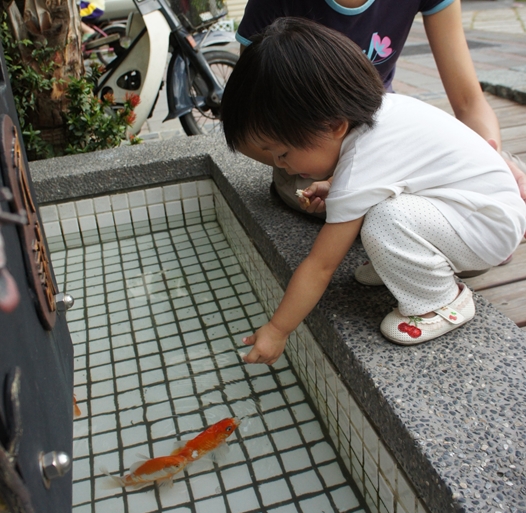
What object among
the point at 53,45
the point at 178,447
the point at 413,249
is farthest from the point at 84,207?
the point at 413,249

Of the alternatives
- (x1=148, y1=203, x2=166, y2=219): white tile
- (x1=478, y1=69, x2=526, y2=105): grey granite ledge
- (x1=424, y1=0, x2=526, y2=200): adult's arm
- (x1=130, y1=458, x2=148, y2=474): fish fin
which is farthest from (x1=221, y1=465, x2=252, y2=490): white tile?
(x1=478, y1=69, x2=526, y2=105): grey granite ledge

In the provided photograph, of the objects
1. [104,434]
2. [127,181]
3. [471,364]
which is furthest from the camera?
[127,181]

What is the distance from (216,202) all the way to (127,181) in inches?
18.6

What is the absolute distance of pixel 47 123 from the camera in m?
3.24

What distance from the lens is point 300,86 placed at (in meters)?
1.22

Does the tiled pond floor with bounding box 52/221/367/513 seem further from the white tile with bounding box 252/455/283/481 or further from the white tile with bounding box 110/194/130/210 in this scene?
the white tile with bounding box 110/194/130/210

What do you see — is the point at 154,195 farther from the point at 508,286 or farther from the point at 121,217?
the point at 508,286

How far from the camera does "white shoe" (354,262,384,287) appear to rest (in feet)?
5.20

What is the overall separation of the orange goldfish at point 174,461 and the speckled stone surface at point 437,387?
1.28 ft

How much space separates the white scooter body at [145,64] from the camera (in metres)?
3.74

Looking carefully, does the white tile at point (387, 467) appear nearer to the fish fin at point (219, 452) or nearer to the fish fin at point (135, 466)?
the fish fin at point (219, 452)

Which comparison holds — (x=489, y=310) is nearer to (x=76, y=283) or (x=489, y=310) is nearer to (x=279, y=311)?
(x=279, y=311)

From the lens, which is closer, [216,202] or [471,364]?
[471,364]

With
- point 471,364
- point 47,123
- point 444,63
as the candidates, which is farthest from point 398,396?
point 47,123
